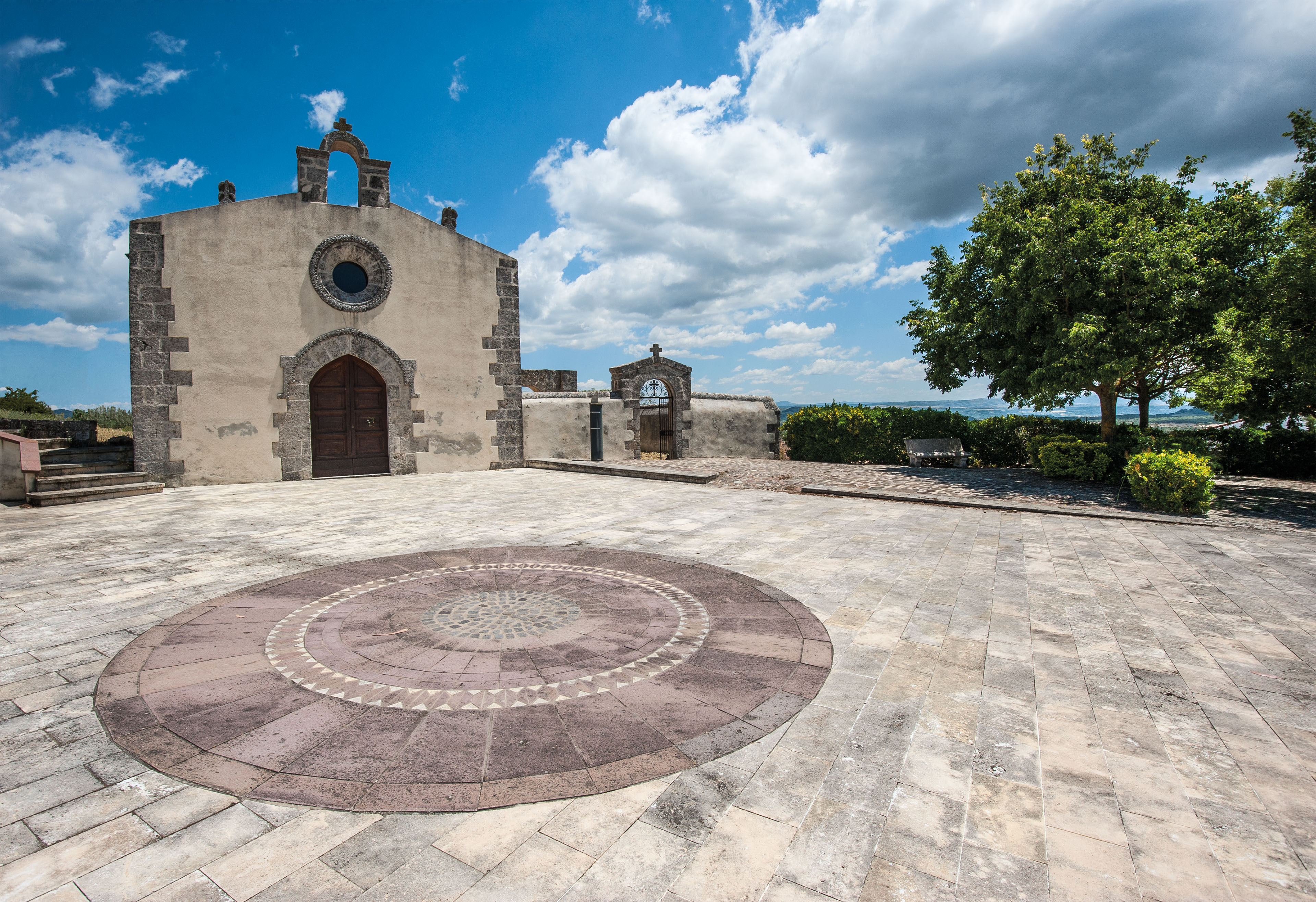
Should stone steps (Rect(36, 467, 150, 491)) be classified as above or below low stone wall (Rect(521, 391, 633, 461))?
below

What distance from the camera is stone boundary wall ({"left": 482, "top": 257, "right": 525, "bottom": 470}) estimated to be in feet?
49.6

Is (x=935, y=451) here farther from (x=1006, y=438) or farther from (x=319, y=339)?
(x=319, y=339)

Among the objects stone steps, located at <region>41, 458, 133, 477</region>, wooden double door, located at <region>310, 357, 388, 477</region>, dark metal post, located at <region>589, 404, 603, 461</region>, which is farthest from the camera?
dark metal post, located at <region>589, 404, 603, 461</region>

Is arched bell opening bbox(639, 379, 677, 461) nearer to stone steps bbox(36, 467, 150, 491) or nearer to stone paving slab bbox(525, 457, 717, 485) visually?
stone paving slab bbox(525, 457, 717, 485)

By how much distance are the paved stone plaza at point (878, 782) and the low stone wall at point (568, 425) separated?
34.2 ft

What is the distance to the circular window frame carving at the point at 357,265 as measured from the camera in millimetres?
12844

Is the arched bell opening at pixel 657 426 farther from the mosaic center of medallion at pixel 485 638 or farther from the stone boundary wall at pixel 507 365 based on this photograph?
the mosaic center of medallion at pixel 485 638

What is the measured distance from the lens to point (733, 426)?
1934 cm

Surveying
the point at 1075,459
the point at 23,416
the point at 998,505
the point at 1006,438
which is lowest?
the point at 998,505

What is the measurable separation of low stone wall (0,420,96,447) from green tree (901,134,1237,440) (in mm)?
18205

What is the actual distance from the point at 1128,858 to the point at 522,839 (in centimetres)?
207

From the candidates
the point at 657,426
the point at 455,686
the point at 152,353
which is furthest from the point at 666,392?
the point at 455,686

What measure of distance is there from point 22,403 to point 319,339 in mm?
11216

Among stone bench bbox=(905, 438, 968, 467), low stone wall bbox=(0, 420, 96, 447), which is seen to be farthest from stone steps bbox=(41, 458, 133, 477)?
stone bench bbox=(905, 438, 968, 467)
